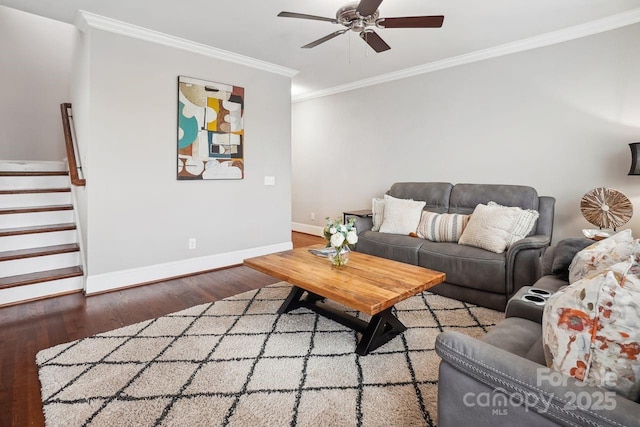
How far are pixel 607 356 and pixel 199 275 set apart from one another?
11.8 ft

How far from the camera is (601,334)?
88 centimetres

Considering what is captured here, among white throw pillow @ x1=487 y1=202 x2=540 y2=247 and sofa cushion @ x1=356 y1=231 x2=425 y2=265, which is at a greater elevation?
white throw pillow @ x1=487 y1=202 x2=540 y2=247

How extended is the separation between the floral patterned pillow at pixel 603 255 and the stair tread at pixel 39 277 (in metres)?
3.99

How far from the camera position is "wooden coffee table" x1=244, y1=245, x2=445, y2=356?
187 centimetres

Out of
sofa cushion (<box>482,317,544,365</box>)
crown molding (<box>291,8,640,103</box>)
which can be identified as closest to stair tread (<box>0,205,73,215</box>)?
crown molding (<box>291,8,640,103</box>)

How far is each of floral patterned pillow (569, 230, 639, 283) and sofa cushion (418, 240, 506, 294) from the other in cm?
88

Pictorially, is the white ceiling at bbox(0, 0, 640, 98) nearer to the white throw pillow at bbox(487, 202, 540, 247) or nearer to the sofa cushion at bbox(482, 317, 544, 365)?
the white throw pillow at bbox(487, 202, 540, 247)

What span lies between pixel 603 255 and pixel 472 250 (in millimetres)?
1282

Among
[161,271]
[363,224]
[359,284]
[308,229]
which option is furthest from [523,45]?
[161,271]

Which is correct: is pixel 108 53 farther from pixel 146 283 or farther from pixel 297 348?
pixel 297 348

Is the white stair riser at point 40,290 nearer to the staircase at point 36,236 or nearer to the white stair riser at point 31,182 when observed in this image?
the staircase at point 36,236

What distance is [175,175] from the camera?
3613 mm

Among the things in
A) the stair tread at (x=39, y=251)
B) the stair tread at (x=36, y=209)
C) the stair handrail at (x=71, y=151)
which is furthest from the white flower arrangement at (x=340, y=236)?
the stair tread at (x=36, y=209)

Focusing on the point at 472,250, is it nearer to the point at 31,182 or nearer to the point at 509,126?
the point at 509,126
